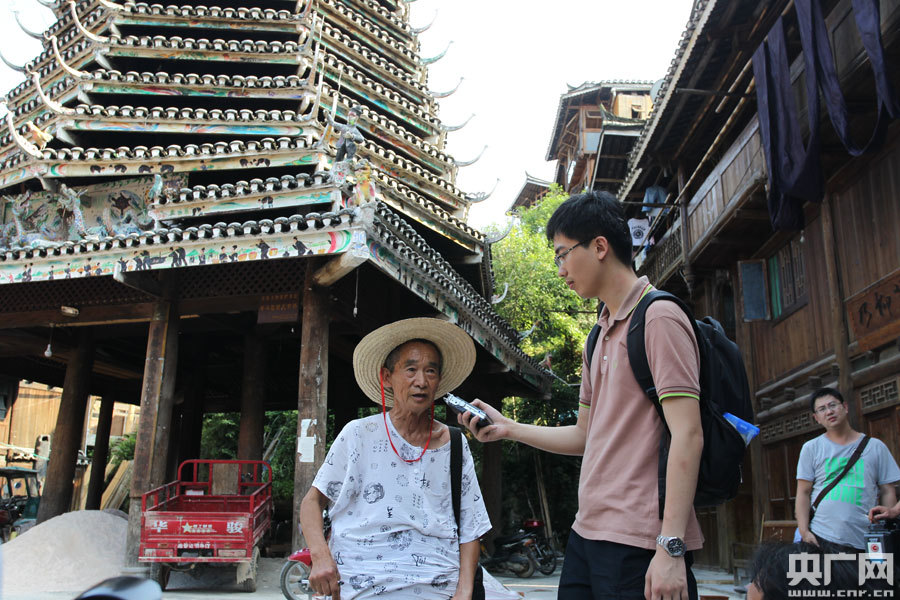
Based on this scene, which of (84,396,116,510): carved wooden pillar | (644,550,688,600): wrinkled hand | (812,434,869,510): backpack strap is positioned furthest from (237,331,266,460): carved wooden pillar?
(644,550,688,600): wrinkled hand

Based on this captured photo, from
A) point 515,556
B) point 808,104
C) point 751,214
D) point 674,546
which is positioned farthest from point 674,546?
point 515,556

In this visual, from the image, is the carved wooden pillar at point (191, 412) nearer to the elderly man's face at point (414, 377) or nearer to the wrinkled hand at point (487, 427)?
the elderly man's face at point (414, 377)

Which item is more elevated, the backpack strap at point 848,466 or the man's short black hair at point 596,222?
the man's short black hair at point 596,222

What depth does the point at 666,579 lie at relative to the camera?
76.6 inches

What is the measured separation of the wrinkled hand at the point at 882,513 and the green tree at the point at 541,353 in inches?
477

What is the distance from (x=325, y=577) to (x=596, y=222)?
4.98 feet

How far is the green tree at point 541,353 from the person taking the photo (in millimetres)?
18906

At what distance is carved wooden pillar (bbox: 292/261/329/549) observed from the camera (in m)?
8.05

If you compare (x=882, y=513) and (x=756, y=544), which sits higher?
(x=882, y=513)

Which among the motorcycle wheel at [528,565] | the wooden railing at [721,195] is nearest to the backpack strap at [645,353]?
the wooden railing at [721,195]

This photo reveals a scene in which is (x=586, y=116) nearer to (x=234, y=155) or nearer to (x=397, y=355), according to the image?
(x=234, y=155)

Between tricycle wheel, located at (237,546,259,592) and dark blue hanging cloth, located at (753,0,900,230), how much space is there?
22.9 ft

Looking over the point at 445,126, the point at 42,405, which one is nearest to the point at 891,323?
the point at 445,126

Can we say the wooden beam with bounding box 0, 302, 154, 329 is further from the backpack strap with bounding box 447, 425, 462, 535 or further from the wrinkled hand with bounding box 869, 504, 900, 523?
the wrinkled hand with bounding box 869, 504, 900, 523
